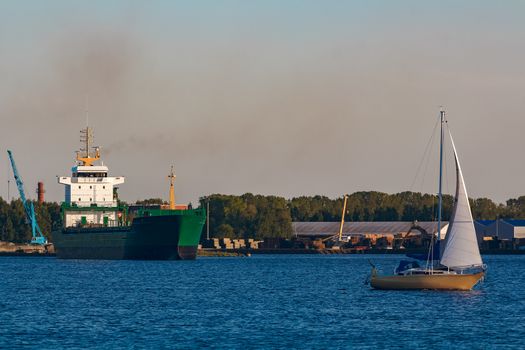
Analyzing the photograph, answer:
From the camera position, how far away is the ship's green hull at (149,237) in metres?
165

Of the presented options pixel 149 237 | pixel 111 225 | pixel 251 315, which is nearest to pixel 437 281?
pixel 251 315

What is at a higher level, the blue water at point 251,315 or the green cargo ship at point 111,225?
the green cargo ship at point 111,225

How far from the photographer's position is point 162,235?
16662 cm

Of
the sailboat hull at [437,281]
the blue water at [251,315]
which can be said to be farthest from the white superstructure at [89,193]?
the sailboat hull at [437,281]

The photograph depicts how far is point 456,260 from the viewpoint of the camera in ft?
298

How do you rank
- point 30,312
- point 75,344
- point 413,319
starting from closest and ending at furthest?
point 75,344 < point 413,319 < point 30,312

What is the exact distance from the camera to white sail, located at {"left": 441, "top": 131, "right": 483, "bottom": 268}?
90.6m

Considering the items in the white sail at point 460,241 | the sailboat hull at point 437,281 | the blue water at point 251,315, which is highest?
the white sail at point 460,241

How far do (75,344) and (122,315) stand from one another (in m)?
15.7

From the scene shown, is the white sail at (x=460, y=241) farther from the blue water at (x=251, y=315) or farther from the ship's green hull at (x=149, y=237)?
the ship's green hull at (x=149, y=237)

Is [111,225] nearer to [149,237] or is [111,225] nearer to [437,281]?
[149,237]

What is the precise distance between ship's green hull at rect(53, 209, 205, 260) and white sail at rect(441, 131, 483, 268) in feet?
251

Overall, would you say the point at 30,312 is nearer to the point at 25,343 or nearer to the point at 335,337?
the point at 25,343

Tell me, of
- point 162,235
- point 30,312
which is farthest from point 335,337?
point 162,235
